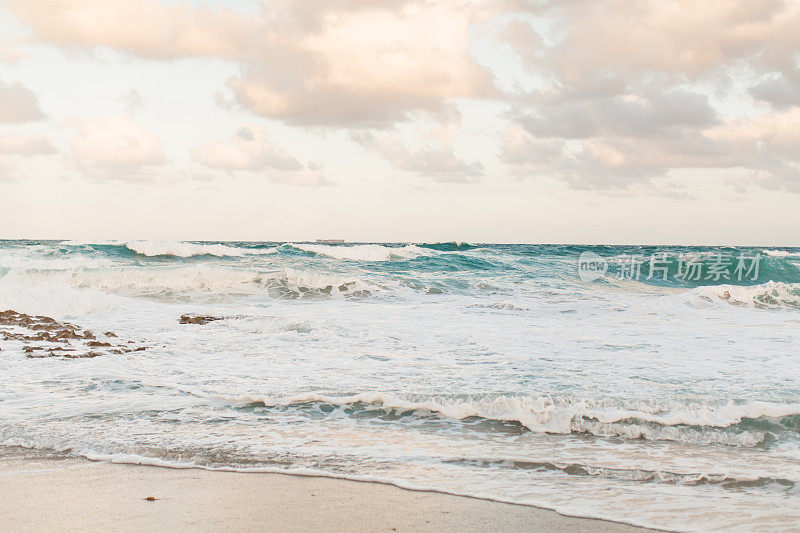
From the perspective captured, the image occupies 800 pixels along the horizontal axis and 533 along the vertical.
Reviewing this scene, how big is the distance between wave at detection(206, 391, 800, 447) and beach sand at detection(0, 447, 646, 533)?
4.91ft

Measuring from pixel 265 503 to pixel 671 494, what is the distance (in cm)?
215

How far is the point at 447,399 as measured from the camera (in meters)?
5.29

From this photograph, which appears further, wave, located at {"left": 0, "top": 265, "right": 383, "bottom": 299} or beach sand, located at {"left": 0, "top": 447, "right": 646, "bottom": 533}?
wave, located at {"left": 0, "top": 265, "right": 383, "bottom": 299}

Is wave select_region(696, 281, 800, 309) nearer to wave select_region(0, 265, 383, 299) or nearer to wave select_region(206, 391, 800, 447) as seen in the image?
wave select_region(0, 265, 383, 299)

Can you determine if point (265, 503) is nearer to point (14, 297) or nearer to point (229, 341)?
point (229, 341)

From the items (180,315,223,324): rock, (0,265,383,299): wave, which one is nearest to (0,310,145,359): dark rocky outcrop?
(180,315,223,324): rock

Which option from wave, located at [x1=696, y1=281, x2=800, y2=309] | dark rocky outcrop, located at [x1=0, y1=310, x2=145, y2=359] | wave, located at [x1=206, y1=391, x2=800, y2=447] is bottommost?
dark rocky outcrop, located at [x1=0, y1=310, x2=145, y2=359]

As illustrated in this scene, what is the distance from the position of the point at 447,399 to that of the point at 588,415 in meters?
1.16

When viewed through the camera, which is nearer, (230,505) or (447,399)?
(230,505)

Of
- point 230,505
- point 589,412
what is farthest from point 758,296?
point 230,505

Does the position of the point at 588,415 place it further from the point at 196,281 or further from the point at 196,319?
the point at 196,281

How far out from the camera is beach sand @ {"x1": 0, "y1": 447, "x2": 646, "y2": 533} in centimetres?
295

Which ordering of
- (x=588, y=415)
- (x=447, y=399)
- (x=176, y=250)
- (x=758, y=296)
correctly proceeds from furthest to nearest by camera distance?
1. (x=176, y=250)
2. (x=758, y=296)
3. (x=447, y=399)
4. (x=588, y=415)

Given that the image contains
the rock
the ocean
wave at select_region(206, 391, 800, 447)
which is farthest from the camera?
the rock
